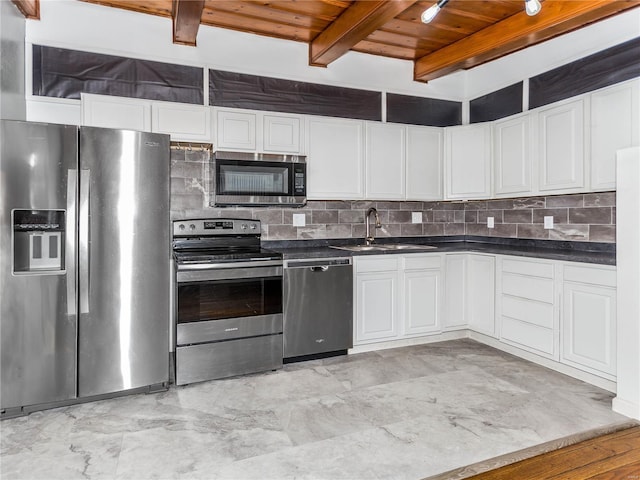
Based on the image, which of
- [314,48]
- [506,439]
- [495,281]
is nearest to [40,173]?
[314,48]

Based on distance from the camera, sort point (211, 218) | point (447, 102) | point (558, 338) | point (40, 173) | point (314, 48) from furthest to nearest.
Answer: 1. point (447, 102)
2. point (314, 48)
3. point (211, 218)
4. point (558, 338)
5. point (40, 173)

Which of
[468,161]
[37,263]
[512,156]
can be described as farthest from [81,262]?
[512,156]

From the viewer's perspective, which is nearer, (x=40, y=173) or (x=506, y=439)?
(x=506, y=439)

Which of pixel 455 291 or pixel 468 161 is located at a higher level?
pixel 468 161

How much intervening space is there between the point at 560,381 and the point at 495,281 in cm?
96

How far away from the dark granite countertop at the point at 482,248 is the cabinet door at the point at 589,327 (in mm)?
223

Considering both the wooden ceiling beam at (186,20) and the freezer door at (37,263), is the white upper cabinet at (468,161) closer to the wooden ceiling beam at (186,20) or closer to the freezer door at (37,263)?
the wooden ceiling beam at (186,20)

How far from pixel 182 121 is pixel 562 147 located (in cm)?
307

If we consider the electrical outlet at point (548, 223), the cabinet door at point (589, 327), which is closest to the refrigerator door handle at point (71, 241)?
the cabinet door at point (589, 327)

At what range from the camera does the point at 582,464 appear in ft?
5.64

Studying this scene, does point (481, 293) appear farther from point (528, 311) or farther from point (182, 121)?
point (182, 121)

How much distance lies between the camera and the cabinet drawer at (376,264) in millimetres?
3463

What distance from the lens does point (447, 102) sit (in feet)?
14.4

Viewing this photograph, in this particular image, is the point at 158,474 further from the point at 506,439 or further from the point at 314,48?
the point at 314,48
